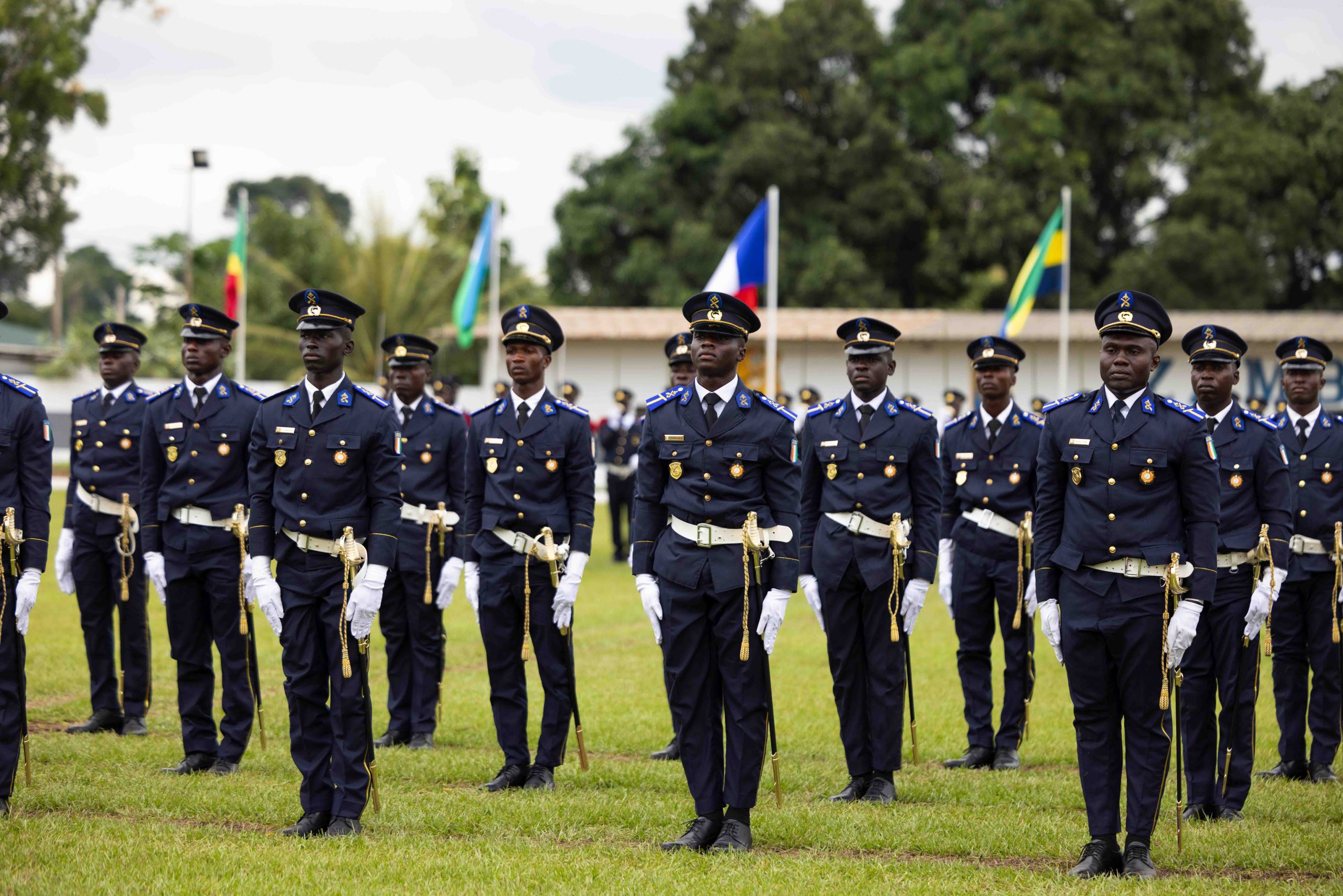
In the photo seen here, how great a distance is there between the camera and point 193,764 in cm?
801

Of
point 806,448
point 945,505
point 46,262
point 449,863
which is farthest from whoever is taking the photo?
point 46,262

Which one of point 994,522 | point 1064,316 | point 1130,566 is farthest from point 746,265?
point 1130,566

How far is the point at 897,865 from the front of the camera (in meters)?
6.22

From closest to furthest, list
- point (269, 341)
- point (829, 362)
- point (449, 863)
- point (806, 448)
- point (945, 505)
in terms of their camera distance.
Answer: point (449, 863) < point (806, 448) < point (945, 505) < point (829, 362) < point (269, 341)

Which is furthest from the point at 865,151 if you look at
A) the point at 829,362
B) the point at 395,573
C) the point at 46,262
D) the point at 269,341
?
the point at 395,573

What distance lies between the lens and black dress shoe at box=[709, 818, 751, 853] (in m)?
6.42

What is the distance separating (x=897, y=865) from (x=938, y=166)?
3482 cm

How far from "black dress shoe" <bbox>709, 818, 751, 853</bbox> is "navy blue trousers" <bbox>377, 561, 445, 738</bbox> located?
10.8ft

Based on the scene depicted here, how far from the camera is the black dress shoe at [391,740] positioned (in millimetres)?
9125

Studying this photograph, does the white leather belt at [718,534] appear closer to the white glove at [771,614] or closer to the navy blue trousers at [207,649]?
the white glove at [771,614]

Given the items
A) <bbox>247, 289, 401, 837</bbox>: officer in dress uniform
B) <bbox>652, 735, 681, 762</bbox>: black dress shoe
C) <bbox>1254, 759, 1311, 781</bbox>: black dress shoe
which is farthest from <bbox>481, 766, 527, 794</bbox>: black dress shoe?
<bbox>1254, 759, 1311, 781</bbox>: black dress shoe

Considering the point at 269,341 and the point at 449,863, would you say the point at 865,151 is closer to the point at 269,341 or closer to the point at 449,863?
the point at 269,341

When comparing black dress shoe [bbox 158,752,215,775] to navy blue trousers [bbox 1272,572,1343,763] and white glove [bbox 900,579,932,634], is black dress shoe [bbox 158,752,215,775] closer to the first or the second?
white glove [bbox 900,579,932,634]

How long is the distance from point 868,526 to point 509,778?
2578mm
